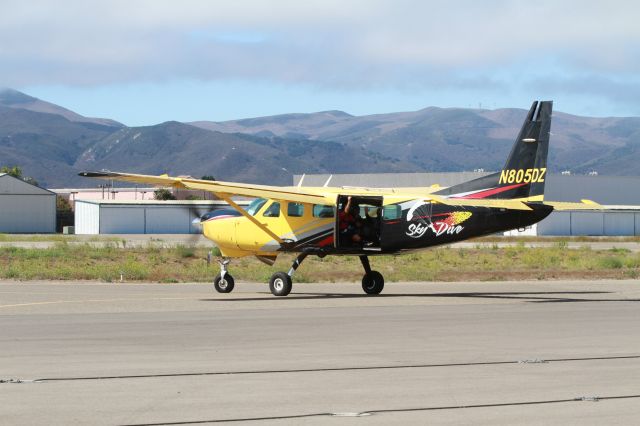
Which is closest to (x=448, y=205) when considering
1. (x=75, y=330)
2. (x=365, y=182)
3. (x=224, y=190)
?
(x=224, y=190)

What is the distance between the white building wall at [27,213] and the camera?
106938mm

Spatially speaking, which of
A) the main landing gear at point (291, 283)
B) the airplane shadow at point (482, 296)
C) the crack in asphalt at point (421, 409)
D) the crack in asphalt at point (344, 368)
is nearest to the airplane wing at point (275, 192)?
the main landing gear at point (291, 283)

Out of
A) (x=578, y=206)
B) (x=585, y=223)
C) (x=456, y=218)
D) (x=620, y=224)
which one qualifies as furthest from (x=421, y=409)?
(x=620, y=224)

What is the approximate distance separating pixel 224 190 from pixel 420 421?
1745 centimetres

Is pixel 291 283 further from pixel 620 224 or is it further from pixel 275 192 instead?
pixel 620 224

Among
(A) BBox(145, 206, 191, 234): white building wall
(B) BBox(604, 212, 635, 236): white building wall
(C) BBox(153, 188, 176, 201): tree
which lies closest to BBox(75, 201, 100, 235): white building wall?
(A) BBox(145, 206, 191, 234): white building wall

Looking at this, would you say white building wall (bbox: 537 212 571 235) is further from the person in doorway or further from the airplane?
the person in doorway

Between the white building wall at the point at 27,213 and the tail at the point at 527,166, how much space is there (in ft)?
283

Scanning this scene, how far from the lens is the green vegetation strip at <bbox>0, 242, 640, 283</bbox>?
35812 mm

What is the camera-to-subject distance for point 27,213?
108 meters

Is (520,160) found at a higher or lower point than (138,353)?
higher

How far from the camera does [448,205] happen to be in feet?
88.5

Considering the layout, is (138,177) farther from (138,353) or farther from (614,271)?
(614,271)

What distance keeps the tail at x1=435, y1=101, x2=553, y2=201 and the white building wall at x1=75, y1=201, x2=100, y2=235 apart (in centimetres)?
7100
